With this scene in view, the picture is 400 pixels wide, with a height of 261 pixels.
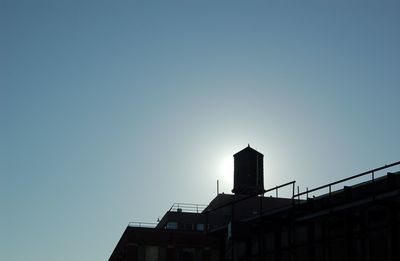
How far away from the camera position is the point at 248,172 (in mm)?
83375

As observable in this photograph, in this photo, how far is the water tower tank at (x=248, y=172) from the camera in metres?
82.5

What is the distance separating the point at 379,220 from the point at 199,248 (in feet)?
133

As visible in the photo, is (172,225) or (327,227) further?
(172,225)

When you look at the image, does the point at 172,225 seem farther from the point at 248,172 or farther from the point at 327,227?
the point at 327,227

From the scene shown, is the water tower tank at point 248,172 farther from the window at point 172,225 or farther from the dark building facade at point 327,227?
the dark building facade at point 327,227

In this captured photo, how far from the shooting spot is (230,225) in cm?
3203

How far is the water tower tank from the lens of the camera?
82.5 meters

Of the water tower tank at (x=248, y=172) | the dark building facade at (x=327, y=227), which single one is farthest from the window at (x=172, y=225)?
the dark building facade at (x=327, y=227)

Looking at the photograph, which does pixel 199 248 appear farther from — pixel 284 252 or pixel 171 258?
pixel 284 252

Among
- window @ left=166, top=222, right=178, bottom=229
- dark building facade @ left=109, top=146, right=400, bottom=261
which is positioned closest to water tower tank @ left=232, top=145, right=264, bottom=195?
window @ left=166, top=222, right=178, bottom=229

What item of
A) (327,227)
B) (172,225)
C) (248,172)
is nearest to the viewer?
(327,227)

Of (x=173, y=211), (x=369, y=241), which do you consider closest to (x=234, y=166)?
(x=173, y=211)

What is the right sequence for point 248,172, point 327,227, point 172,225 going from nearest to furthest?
point 327,227 < point 172,225 < point 248,172

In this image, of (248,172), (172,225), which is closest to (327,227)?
(172,225)
